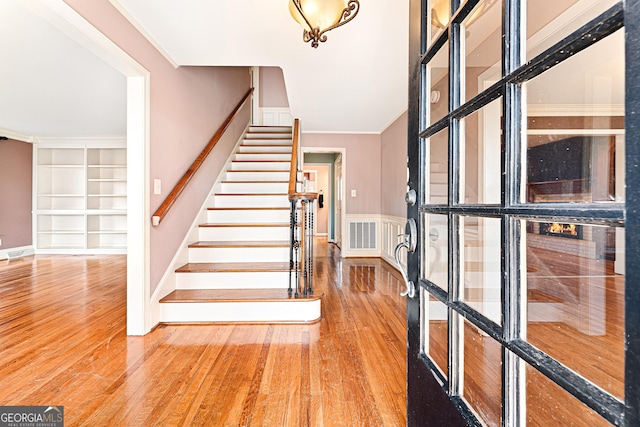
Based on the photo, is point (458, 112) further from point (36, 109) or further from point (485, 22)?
point (36, 109)

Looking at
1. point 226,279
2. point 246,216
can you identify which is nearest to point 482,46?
point 226,279

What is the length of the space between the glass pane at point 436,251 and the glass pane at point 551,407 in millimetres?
301

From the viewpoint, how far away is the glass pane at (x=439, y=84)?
0.81 metres

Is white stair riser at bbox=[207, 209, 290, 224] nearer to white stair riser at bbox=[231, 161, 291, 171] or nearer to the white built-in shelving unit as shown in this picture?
white stair riser at bbox=[231, 161, 291, 171]

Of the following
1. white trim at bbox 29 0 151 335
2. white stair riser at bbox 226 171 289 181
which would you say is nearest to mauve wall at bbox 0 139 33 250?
white stair riser at bbox 226 171 289 181

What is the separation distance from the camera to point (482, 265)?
0.70 m

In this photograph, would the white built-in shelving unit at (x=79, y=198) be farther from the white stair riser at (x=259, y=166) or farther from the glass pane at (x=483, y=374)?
the glass pane at (x=483, y=374)

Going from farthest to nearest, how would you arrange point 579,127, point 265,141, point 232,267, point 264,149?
point 265,141
point 264,149
point 232,267
point 579,127

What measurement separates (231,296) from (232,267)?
14.4 inches

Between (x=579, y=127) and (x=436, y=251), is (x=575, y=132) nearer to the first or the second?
(x=579, y=127)

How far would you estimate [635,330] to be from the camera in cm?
35

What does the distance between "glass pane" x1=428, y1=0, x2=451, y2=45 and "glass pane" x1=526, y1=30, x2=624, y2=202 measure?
403 millimetres

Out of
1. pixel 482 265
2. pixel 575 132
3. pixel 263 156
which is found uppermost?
pixel 263 156

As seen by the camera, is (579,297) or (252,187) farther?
(252,187)
